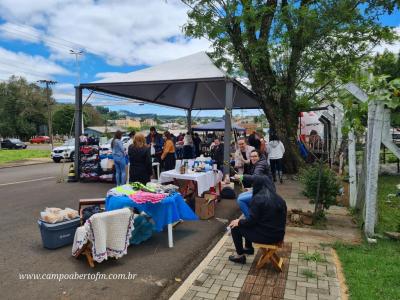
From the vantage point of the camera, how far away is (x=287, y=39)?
451 inches

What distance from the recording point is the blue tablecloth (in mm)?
5137

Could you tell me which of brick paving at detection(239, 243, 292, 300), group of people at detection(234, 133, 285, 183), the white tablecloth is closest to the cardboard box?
the white tablecloth

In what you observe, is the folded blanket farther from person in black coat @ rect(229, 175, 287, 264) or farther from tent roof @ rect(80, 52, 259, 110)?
tent roof @ rect(80, 52, 259, 110)

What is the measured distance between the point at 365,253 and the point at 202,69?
7.43 meters

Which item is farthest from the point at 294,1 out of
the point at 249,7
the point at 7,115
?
the point at 7,115

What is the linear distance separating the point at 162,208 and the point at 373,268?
10.2 feet

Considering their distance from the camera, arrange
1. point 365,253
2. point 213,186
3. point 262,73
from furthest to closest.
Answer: point 262,73
point 213,186
point 365,253

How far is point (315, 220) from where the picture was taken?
6605 mm

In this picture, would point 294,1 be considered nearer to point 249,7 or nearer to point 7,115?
point 249,7

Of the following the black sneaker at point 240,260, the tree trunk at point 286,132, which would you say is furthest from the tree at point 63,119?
the black sneaker at point 240,260

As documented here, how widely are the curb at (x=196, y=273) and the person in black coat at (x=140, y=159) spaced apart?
242cm

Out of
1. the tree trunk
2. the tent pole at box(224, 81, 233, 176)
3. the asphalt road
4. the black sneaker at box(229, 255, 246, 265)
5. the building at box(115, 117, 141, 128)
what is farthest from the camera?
the building at box(115, 117, 141, 128)

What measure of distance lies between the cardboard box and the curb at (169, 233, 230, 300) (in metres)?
1.34

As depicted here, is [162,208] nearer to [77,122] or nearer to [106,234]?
[106,234]
